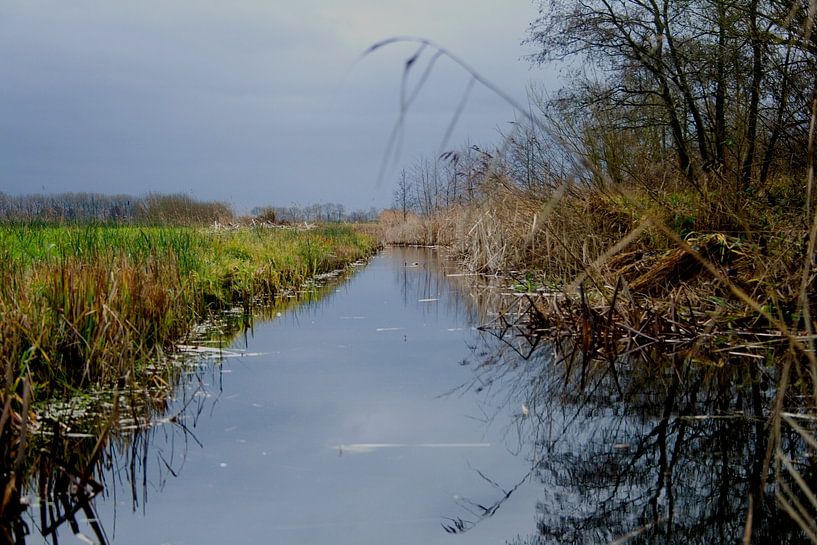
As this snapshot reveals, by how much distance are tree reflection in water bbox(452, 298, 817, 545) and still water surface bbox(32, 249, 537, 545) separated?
A: 0.13m

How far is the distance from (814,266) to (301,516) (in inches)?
149

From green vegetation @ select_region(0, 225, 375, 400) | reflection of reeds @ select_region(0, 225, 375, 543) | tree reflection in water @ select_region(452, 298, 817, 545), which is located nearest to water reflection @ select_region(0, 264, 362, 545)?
reflection of reeds @ select_region(0, 225, 375, 543)

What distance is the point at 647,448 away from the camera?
2906mm

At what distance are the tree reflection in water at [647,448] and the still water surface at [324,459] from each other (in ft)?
0.42

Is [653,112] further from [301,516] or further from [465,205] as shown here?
[301,516]

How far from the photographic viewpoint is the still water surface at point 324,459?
7.34 feet

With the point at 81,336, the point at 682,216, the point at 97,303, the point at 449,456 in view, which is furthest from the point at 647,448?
the point at 682,216

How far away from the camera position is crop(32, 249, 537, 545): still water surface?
2238mm

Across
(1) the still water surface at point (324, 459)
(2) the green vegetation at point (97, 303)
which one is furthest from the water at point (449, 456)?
(2) the green vegetation at point (97, 303)

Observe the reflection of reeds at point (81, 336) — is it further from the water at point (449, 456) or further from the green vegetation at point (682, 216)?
the green vegetation at point (682, 216)

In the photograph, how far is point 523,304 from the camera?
6.66m

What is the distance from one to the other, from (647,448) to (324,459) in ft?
4.26

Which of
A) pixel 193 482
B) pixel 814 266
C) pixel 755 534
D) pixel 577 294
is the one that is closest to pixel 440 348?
pixel 577 294

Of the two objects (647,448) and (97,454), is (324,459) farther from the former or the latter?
(647,448)
